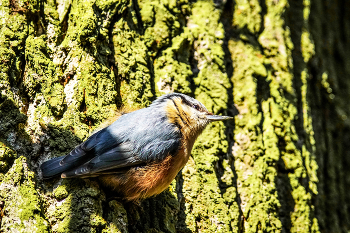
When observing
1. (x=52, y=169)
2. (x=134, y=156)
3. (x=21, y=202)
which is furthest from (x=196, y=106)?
(x=21, y=202)

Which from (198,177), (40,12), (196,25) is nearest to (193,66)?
(196,25)

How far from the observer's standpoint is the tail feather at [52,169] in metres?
2.07

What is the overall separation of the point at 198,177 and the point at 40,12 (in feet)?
5.04

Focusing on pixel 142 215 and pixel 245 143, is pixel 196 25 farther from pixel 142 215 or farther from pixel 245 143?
pixel 142 215

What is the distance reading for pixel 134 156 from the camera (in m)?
2.33

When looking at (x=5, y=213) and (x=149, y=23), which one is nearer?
(x=5, y=213)

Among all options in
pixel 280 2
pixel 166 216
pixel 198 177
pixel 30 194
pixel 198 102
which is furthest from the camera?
pixel 280 2

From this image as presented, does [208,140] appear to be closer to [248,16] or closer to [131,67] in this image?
[131,67]

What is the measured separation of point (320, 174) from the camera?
3342mm

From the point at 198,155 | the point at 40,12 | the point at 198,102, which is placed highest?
the point at 40,12

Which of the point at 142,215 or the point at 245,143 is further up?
the point at 245,143

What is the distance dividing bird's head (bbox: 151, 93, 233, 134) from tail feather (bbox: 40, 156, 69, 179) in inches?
33.9

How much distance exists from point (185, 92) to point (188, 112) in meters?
0.16

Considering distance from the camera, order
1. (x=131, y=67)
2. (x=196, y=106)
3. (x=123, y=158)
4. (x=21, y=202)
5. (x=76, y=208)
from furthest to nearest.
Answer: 1. (x=196, y=106)
2. (x=131, y=67)
3. (x=123, y=158)
4. (x=76, y=208)
5. (x=21, y=202)
